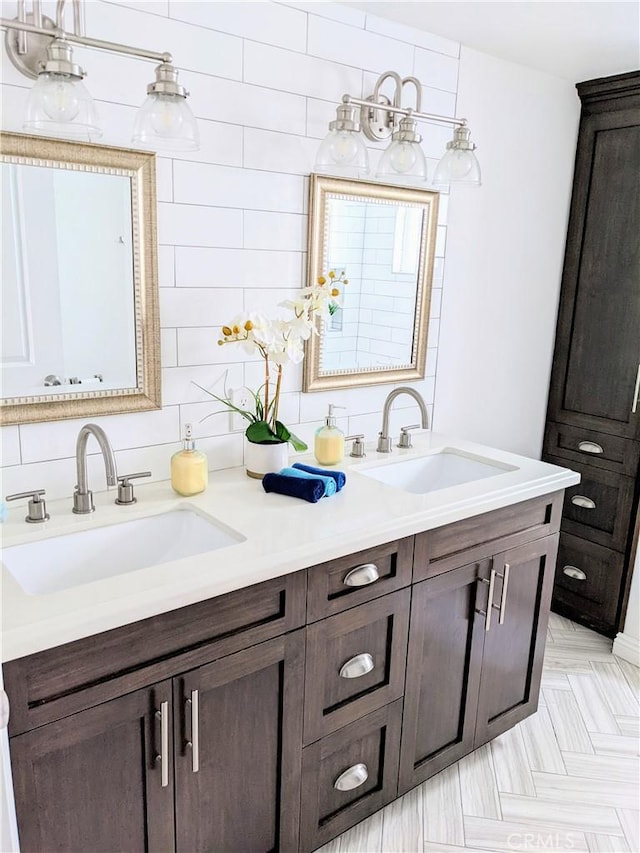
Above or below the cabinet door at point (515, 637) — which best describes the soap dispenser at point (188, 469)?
above

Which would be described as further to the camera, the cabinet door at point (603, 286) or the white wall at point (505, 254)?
the cabinet door at point (603, 286)

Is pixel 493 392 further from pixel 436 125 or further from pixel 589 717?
pixel 589 717

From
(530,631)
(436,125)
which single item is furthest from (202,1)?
(530,631)

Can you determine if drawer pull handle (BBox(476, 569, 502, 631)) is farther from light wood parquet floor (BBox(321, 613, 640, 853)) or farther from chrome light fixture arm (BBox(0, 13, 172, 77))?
chrome light fixture arm (BBox(0, 13, 172, 77))

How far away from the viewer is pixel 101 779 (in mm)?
1295

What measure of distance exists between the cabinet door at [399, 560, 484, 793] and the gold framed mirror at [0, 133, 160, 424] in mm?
990

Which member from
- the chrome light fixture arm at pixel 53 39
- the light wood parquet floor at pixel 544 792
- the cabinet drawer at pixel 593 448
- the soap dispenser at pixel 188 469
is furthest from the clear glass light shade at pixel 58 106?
the cabinet drawer at pixel 593 448

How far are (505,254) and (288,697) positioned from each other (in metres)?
1.92

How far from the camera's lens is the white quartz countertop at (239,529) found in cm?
120

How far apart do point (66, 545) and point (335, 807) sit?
0.98 meters

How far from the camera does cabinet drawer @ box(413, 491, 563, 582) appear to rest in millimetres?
1790

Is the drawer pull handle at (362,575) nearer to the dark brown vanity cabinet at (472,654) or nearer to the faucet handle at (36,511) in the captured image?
the dark brown vanity cabinet at (472,654)

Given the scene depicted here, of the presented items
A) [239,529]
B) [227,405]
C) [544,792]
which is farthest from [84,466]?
[544,792]

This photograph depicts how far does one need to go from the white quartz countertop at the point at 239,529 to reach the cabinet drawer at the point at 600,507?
2.65 feet
